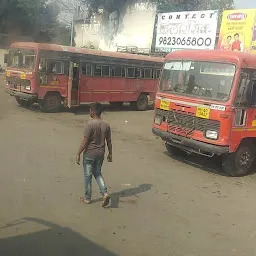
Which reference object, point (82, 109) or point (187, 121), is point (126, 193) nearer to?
point (187, 121)

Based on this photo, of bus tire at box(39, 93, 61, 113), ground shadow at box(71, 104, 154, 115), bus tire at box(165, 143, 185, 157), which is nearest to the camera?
bus tire at box(165, 143, 185, 157)

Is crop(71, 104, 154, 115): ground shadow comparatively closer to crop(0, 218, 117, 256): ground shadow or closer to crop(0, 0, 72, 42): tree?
crop(0, 0, 72, 42): tree

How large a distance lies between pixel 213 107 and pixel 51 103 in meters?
8.53

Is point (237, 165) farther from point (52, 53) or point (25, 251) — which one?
point (52, 53)

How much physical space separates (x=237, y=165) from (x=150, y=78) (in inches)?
415

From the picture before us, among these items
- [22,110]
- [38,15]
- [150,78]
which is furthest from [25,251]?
[38,15]

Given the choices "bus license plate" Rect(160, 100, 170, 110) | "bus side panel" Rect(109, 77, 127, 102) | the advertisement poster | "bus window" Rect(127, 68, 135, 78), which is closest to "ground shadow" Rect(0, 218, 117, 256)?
"bus license plate" Rect(160, 100, 170, 110)

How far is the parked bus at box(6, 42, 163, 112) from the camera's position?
14062 mm

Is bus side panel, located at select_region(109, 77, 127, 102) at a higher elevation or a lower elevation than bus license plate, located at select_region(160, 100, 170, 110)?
lower

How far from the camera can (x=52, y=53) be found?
1428 centimetres

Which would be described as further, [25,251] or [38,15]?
[38,15]

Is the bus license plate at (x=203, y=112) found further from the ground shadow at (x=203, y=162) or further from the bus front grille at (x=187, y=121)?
the ground shadow at (x=203, y=162)

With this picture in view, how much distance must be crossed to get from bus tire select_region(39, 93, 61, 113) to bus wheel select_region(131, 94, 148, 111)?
423 cm

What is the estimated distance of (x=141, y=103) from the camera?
18.1m
